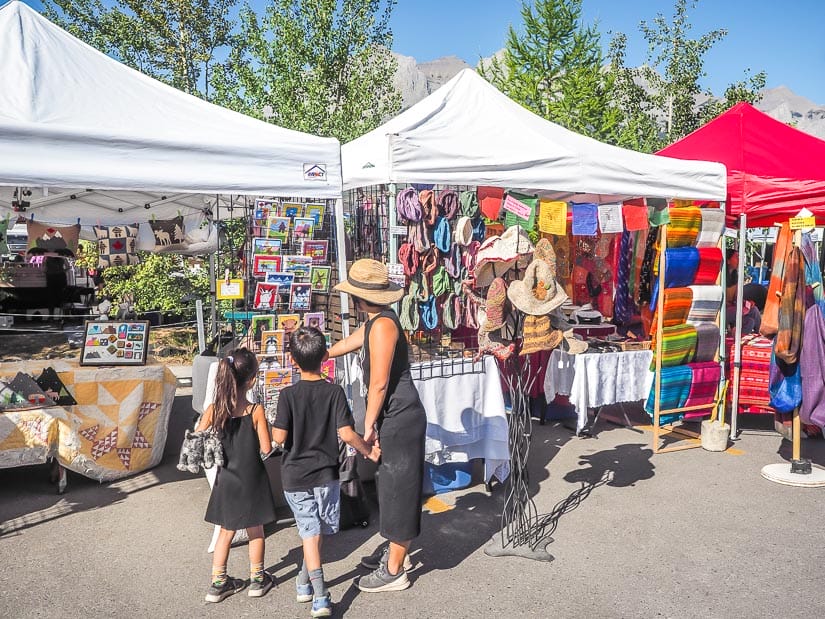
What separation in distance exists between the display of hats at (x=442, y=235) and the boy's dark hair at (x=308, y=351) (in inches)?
75.5

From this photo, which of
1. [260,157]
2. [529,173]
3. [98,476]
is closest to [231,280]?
[260,157]

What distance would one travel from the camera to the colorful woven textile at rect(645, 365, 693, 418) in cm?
554

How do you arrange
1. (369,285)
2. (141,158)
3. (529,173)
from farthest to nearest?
(529,173) < (141,158) < (369,285)

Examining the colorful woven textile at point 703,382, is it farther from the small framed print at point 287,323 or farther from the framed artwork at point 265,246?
the framed artwork at point 265,246

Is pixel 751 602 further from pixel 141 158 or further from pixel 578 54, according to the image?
pixel 578 54

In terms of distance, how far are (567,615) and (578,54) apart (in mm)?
18950

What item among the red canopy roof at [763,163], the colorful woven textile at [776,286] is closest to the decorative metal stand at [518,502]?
the colorful woven textile at [776,286]

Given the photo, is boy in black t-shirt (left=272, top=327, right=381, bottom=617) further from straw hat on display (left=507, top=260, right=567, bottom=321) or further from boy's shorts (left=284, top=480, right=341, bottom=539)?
straw hat on display (left=507, top=260, right=567, bottom=321)

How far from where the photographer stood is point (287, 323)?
13.9 feet

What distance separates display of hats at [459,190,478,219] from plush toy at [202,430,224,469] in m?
2.61

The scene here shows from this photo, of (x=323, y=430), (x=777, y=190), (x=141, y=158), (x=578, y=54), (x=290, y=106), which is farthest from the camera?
(x=578, y=54)

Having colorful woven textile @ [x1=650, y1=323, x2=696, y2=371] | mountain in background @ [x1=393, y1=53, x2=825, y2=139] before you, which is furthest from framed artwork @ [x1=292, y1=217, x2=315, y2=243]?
mountain in background @ [x1=393, y1=53, x2=825, y2=139]

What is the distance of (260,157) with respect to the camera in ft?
12.8

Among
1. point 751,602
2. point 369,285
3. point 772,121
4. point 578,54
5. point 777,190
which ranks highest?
point 578,54
